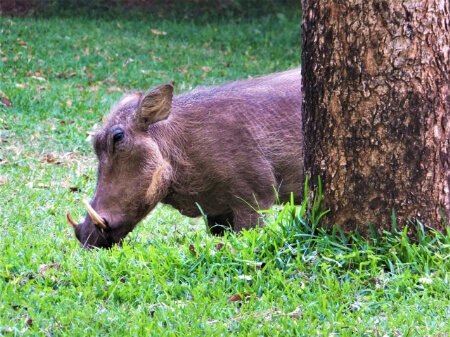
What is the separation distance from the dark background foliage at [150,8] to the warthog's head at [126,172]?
501 inches

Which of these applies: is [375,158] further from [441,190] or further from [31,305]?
[31,305]

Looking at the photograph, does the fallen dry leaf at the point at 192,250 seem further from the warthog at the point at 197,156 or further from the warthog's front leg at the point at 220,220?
the warthog's front leg at the point at 220,220

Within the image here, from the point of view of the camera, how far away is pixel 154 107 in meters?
5.69

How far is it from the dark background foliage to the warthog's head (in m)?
12.7

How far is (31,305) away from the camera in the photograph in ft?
13.3

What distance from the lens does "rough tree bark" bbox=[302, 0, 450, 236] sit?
404 centimetres

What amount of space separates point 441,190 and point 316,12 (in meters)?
1.18

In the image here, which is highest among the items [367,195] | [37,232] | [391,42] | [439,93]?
[391,42]

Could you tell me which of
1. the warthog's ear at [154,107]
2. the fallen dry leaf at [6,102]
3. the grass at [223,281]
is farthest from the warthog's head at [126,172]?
the fallen dry leaf at [6,102]

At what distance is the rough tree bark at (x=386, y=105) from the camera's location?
159 inches

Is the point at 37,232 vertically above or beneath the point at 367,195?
beneath

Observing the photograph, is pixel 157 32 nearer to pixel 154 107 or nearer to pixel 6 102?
pixel 6 102

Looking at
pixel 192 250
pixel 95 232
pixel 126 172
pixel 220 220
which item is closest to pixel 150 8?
pixel 220 220

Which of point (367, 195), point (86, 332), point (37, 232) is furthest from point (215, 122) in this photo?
point (86, 332)
